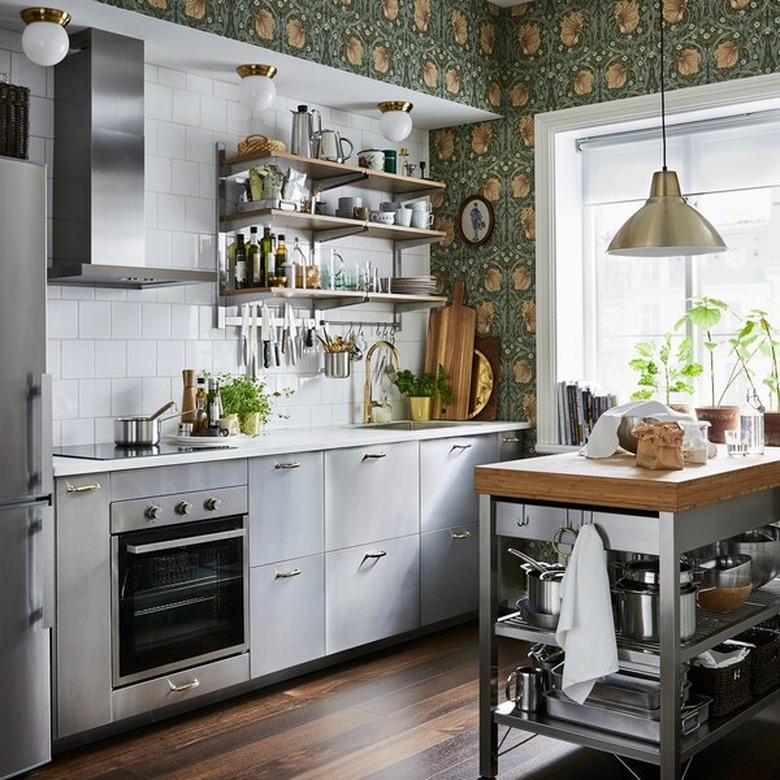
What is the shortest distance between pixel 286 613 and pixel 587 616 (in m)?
1.62

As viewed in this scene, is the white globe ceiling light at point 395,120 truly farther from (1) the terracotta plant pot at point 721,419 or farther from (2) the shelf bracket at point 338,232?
(1) the terracotta plant pot at point 721,419

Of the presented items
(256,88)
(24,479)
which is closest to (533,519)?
(24,479)

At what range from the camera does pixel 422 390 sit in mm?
5750

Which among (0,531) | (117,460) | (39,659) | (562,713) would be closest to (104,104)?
(117,460)

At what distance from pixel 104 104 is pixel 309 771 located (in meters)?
2.59

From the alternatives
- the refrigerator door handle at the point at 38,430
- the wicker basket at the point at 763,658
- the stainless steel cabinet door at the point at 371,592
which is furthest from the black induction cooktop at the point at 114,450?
the wicker basket at the point at 763,658

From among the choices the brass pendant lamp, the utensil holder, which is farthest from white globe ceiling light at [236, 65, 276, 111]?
the brass pendant lamp

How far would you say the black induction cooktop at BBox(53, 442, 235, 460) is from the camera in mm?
3853

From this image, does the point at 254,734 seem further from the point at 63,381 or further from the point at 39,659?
the point at 63,381

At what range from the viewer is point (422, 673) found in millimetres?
4512

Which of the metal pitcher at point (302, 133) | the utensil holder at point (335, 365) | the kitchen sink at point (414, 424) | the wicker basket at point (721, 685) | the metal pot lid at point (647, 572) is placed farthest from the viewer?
the kitchen sink at point (414, 424)

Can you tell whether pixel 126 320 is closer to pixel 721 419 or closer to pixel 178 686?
pixel 178 686

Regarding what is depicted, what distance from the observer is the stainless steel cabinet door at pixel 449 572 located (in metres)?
5.04

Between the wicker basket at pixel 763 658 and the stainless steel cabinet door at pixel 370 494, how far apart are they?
1599 mm
